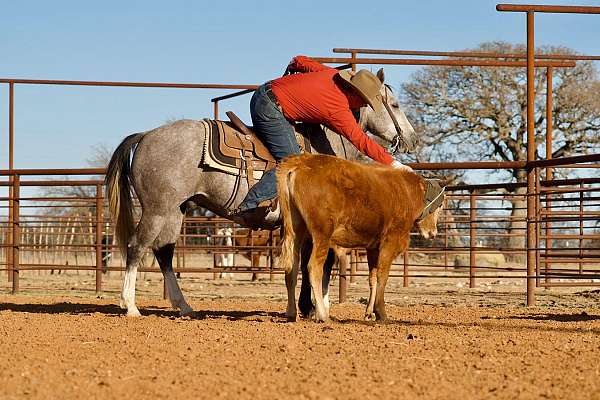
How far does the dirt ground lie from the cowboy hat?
1.93 meters

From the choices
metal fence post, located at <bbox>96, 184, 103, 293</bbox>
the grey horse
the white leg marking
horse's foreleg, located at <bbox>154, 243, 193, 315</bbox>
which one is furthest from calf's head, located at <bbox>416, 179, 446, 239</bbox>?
metal fence post, located at <bbox>96, 184, 103, 293</bbox>

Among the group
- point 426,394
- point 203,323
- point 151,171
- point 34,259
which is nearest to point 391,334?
point 203,323

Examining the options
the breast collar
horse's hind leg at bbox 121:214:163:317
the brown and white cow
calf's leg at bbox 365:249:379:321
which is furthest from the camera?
horse's hind leg at bbox 121:214:163:317

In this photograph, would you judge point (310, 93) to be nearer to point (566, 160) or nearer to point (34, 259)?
point (566, 160)

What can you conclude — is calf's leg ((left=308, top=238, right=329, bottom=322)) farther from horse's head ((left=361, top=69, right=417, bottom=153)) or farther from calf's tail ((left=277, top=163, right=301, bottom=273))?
horse's head ((left=361, top=69, right=417, bottom=153))

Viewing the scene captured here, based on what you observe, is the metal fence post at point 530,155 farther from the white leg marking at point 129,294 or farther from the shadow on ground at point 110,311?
the white leg marking at point 129,294

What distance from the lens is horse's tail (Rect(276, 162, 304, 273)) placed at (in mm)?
6598

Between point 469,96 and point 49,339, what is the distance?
28.3 meters

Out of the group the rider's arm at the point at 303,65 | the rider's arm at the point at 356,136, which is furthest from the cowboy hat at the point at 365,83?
the rider's arm at the point at 303,65

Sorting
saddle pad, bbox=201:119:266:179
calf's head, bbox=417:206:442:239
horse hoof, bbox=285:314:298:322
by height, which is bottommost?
horse hoof, bbox=285:314:298:322

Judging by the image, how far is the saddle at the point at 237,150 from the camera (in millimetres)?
7535

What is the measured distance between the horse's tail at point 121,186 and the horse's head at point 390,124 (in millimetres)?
2110

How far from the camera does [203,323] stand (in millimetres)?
7043

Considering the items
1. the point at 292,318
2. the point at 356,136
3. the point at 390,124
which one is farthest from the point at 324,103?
the point at 292,318
